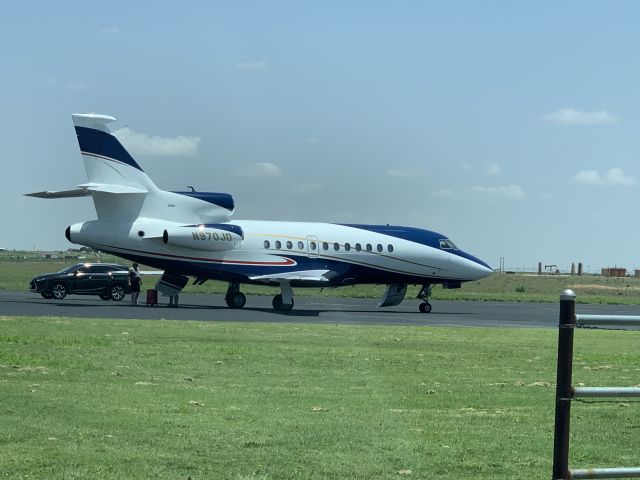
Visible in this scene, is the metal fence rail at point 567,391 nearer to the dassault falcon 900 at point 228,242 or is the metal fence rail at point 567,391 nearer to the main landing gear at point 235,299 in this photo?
the dassault falcon 900 at point 228,242

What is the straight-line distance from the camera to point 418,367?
17.7m

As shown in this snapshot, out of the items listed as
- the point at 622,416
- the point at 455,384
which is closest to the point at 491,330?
the point at 455,384

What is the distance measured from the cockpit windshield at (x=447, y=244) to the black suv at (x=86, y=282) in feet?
43.9

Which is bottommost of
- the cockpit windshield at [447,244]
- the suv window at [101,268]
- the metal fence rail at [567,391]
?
the metal fence rail at [567,391]

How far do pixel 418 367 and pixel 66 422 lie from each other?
7.91m

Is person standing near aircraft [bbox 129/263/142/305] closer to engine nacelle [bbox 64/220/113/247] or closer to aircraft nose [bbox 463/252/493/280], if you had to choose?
engine nacelle [bbox 64/220/113/247]

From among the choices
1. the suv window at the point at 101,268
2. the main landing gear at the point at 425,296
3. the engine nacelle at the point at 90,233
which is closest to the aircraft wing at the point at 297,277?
the main landing gear at the point at 425,296

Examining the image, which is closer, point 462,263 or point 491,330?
point 491,330

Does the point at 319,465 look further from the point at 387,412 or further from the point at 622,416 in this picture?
the point at 622,416

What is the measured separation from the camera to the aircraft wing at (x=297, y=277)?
39969mm

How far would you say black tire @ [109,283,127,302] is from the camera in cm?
4697

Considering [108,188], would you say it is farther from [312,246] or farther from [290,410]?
[290,410]

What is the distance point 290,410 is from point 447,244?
3217cm

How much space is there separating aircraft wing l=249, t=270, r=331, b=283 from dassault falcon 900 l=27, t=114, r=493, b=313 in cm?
4
